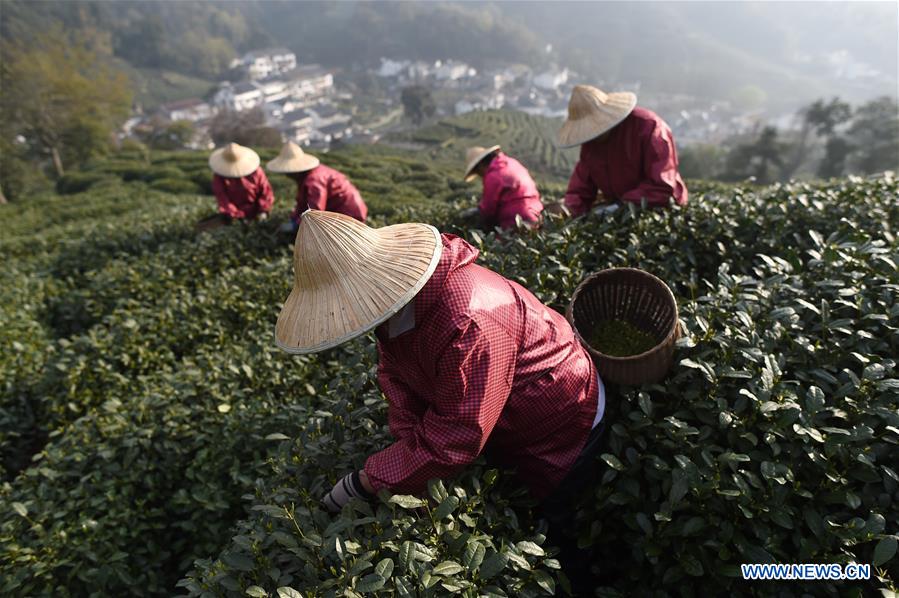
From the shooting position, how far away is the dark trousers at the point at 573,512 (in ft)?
6.62

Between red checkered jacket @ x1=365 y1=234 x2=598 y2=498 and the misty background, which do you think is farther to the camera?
the misty background

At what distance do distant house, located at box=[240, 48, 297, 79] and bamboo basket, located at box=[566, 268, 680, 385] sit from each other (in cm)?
10570

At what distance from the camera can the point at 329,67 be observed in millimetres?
110125

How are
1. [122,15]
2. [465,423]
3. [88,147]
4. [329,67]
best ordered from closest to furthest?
[465,423]
[88,147]
[122,15]
[329,67]

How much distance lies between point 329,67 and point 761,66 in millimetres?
91395

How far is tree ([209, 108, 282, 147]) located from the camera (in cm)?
3825

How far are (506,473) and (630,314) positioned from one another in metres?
1.08

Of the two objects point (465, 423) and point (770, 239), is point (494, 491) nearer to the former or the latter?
point (465, 423)

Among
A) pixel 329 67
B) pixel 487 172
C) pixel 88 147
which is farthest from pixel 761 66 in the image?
pixel 487 172

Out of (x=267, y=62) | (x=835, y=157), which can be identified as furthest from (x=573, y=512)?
(x=267, y=62)

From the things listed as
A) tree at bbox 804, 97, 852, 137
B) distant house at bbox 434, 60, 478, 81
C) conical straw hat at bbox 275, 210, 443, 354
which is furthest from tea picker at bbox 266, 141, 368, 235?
distant house at bbox 434, 60, 478, 81

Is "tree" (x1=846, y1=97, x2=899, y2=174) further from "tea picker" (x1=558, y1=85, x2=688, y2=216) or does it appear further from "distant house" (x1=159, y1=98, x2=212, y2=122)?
"distant house" (x1=159, y1=98, x2=212, y2=122)

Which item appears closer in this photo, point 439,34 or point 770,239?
point 770,239

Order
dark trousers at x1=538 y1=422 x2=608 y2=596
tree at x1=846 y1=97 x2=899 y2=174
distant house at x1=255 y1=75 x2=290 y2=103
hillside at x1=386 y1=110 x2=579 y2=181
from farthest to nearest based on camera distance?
distant house at x1=255 y1=75 x2=290 y2=103 → hillside at x1=386 y1=110 x2=579 y2=181 → tree at x1=846 y1=97 x2=899 y2=174 → dark trousers at x1=538 y1=422 x2=608 y2=596
